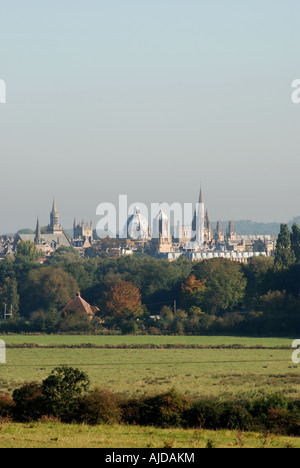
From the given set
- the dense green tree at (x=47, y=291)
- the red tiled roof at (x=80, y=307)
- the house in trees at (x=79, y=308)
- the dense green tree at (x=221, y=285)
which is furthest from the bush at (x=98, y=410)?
the dense green tree at (x=47, y=291)

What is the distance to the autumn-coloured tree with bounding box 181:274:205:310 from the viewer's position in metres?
65.4

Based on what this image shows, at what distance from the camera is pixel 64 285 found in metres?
73.1

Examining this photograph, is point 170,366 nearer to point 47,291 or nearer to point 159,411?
point 159,411

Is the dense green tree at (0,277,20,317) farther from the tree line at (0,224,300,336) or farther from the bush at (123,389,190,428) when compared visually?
the bush at (123,389,190,428)

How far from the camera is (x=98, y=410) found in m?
20.0

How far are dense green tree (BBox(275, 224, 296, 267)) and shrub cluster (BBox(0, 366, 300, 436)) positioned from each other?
56035 millimetres

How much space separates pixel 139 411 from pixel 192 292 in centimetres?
4708

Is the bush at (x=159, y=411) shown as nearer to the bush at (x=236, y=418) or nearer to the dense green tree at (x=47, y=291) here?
the bush at (x=236, y=418)

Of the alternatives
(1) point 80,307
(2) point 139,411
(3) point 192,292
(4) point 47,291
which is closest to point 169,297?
(3) point 192,292

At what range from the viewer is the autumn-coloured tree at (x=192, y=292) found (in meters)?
65.4

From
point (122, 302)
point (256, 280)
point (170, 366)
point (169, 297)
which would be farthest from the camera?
point (169, 297)
